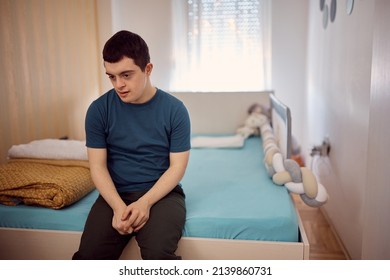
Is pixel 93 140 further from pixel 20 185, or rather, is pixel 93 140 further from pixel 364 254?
pixel 364 254

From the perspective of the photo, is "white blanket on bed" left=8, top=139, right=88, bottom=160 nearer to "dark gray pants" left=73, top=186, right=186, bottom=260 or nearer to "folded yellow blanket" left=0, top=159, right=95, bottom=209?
"folded yellow blanket" left=0, top=159, right=95, bottom=209

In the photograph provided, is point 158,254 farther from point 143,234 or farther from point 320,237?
point 320,237

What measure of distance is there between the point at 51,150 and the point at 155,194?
18.1 inches

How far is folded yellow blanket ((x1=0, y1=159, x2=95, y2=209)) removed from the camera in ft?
3.76

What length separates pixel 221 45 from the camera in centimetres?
108

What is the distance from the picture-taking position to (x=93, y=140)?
41.9 inches

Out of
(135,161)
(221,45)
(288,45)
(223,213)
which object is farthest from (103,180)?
(288,45)

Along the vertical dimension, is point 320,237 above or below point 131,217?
below

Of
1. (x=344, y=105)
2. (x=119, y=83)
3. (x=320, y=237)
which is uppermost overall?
(x=119, y=83)

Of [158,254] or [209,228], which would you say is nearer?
[158,254]

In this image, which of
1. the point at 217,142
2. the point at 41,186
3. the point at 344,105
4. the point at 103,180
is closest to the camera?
the point at 103,180

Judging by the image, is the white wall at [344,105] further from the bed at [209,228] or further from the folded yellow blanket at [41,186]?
the folded yellow blanket at [41,186]

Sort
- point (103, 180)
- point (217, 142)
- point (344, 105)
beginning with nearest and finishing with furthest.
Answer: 1. point (103, 180)
2. point (344, 105)
3. point (217, 142)

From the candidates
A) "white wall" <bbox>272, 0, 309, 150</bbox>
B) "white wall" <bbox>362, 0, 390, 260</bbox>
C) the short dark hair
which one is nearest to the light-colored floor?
"white wall" <bbox>362, 0, 390, 260</bbox>
